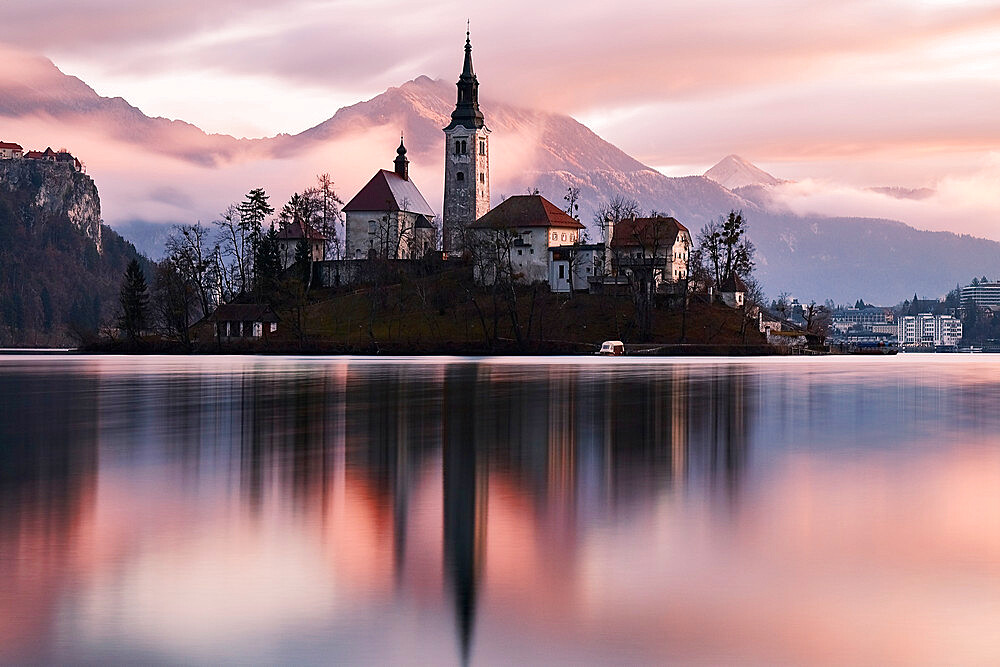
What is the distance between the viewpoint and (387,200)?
161000mm

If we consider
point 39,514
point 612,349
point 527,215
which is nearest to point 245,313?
point 527,215

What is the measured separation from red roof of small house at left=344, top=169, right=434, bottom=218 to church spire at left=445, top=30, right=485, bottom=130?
40.1 ft

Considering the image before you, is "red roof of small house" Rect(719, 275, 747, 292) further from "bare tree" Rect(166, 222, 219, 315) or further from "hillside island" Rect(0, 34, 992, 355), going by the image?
"bare tree" Rect(166, 222, 219, 315)

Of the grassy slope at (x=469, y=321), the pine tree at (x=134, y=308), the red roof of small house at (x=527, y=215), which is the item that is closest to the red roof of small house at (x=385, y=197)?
the red roof of small house at (x=527, y=215)

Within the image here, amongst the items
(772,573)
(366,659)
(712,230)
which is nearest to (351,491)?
(772,573)

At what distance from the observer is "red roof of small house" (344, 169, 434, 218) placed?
161 meters

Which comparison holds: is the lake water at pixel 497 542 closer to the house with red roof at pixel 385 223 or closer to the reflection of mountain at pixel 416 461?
the reflection of mountain at pixel 416 461

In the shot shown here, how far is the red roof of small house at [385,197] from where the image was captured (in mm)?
161000

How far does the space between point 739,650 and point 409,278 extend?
133393 millimetres

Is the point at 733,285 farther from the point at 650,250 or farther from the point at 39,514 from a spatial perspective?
the point at 39,514

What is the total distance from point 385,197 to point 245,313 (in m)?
33.4

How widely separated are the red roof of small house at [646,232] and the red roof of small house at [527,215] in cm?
1004

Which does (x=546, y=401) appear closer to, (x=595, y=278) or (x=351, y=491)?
(x=351, y=491)

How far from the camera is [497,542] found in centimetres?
1642
